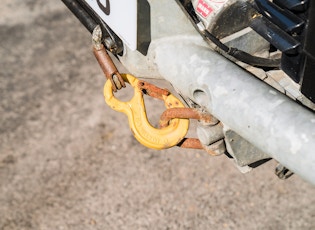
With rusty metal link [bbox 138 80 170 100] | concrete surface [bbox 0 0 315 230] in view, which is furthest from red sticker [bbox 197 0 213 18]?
concrete surface [bbox 0 0 315 230]

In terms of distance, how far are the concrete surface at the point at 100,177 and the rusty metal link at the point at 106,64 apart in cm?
118

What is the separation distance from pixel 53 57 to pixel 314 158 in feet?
8.27

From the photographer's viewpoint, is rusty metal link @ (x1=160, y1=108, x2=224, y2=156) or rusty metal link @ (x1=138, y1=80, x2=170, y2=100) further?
rusty metal link @ (x1=138, y1=80, x2=170, y2=100)

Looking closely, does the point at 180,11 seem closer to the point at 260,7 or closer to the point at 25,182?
the point at 260,7

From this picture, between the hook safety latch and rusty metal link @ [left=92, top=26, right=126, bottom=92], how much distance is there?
2 centimetres

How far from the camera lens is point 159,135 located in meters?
1.30

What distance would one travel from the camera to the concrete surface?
7.86 ft

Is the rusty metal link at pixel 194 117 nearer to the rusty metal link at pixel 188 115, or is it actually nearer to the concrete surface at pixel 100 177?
the rusty metal link at pixel 188 115

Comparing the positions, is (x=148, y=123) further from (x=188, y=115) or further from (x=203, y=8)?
(x=203, y=8)

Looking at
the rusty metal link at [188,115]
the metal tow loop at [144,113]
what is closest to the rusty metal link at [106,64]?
the metal tow loop at [144,113]

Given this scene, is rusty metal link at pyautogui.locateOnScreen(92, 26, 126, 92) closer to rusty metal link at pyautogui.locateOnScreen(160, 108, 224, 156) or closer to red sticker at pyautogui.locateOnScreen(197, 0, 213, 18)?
rusty metal link at pyautogui.locateOnScreen(160, 108, 224, 156)

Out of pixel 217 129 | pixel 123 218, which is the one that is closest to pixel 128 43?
pixel 217 129

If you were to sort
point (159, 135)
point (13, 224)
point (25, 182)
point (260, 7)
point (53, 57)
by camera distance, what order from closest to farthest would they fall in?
point (260, 7) → point (159, 135) → point (13, 224) → point (25, 182) → point (53, 57)

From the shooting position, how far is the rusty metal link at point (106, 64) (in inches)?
52.2
